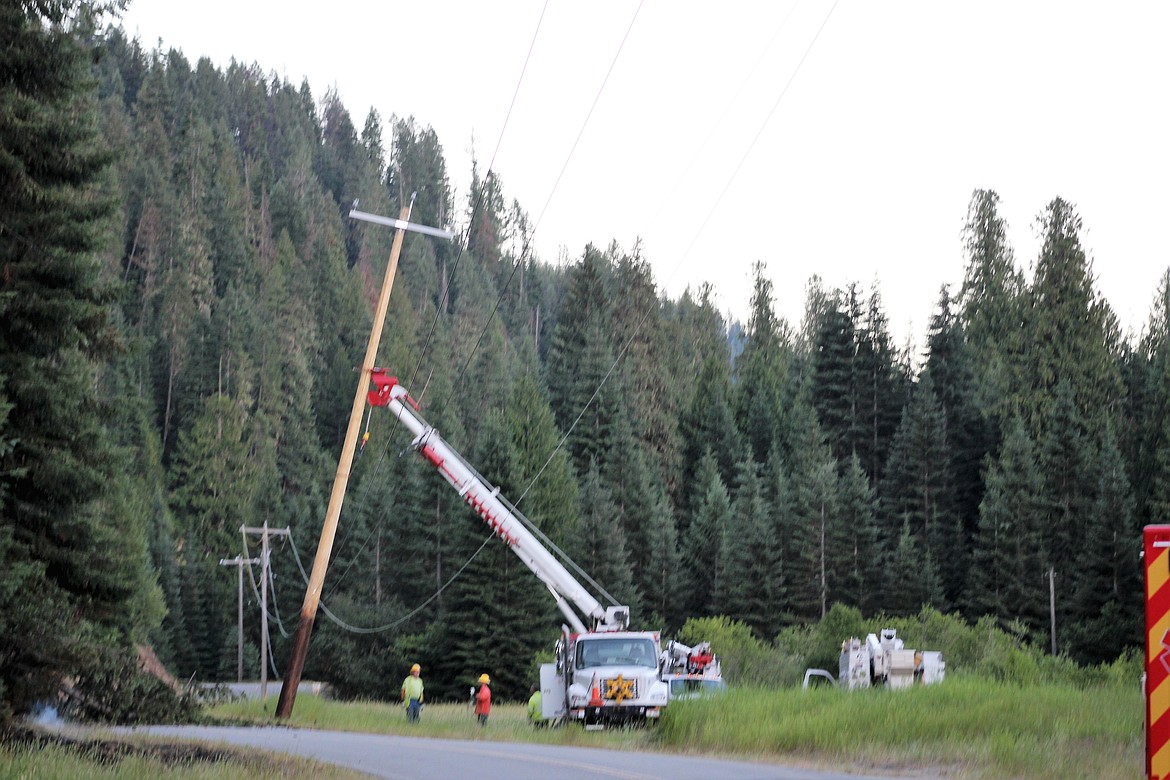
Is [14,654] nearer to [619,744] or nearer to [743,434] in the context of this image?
[619,744]

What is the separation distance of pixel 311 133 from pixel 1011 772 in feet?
602

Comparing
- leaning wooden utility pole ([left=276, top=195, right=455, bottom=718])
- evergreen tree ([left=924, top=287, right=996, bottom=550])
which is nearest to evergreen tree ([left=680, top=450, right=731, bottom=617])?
evergreen tree ([left=924, top=287, right=996, bottom=550])

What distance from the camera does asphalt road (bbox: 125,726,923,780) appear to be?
50.6ft

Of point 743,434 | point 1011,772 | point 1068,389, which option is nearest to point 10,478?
point 1011,772

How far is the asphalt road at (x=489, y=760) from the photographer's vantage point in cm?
1542

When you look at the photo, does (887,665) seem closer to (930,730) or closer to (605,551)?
(930,730)

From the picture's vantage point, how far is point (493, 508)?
3434 cm

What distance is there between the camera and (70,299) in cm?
1966

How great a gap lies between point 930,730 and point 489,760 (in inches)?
209

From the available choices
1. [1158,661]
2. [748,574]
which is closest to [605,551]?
[748,574]

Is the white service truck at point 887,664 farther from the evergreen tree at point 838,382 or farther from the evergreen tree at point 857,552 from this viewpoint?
the evergreen tree at point 838,382

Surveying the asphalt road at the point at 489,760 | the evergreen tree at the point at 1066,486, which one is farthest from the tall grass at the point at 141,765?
the evergreen tree at the point at 1066,486

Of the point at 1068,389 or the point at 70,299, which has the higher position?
the point at 1068,389

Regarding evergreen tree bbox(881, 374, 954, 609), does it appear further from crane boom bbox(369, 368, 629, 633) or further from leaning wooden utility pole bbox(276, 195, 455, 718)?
leaning wooden utility pole bbox(276, 195, 455, 718)
